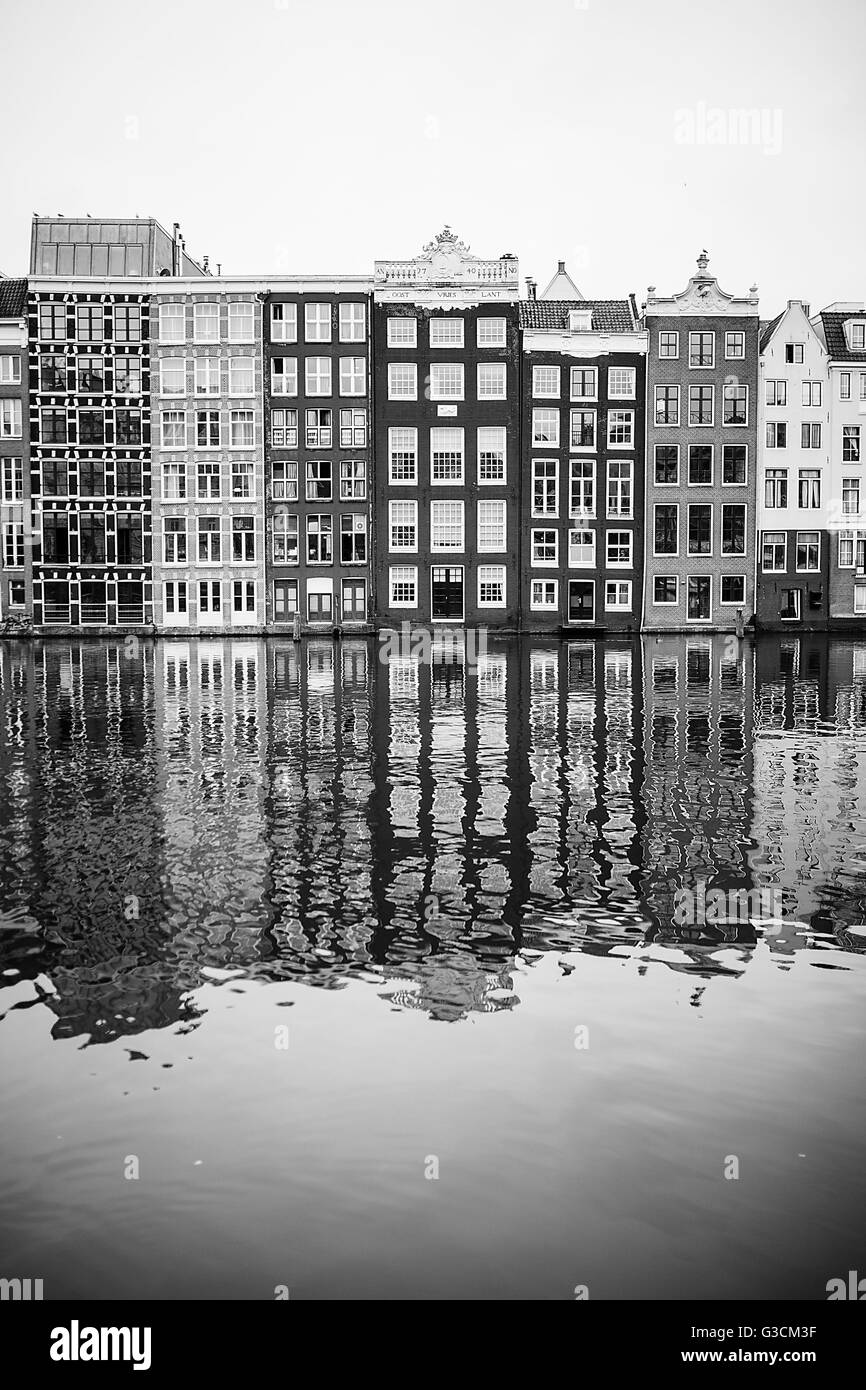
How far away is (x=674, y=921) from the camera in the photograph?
1284cm

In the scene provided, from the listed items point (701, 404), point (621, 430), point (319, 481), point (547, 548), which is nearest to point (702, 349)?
point (701, 404)

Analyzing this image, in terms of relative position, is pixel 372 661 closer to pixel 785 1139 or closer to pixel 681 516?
pixel 681 516

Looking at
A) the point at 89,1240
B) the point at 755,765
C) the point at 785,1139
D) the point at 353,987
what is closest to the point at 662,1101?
the point at 785,1139

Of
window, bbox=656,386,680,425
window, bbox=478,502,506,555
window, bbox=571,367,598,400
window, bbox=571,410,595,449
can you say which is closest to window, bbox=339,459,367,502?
window, bbox=478,502,506,555

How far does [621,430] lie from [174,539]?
3029cm

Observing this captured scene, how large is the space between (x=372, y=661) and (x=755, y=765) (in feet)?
103

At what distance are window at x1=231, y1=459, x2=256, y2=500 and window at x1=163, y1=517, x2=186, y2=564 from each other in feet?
13.2

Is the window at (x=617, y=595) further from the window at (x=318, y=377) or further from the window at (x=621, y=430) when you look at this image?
the window at (x=318, y=377)

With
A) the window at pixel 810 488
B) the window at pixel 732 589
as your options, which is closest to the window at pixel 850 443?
the window at pixel 810 488

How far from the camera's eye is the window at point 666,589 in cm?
8169

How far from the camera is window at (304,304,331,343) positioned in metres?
79.6

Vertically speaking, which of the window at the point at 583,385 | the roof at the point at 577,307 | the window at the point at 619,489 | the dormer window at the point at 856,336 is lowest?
the window at the point at 619,489

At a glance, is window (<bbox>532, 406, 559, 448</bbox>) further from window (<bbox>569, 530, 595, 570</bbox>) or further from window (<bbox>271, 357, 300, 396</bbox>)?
window (<bbox>271, 357, 300, 396</bbox>)

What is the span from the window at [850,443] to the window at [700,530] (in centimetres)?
1002
